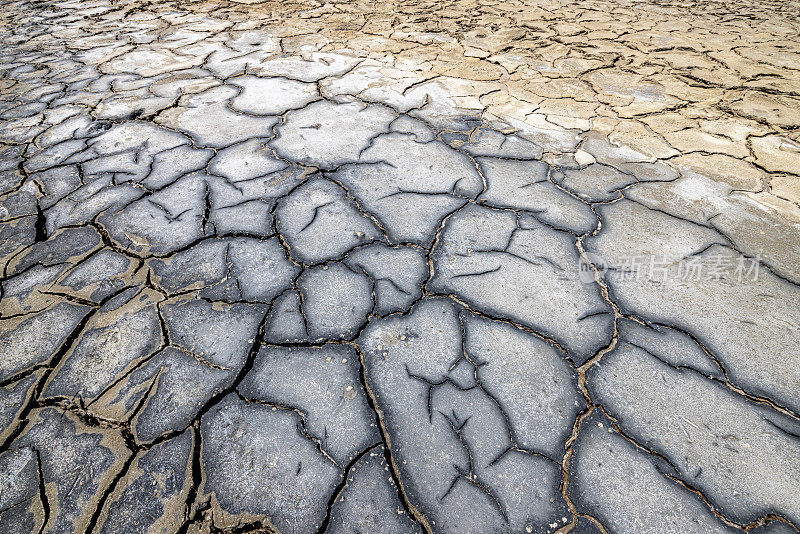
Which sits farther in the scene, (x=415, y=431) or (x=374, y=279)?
(x=374, y=279)

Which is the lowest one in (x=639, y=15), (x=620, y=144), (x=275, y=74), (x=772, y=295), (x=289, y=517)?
(x=289, y=517)

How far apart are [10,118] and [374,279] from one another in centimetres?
269

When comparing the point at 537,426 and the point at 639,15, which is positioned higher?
the point at 639,15

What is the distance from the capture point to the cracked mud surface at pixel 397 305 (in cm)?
97

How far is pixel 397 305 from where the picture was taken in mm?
1387

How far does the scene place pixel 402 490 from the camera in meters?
0.97

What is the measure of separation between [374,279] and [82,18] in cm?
497

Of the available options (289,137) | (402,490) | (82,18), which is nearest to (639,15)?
(289,137)

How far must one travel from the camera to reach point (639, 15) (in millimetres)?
4160

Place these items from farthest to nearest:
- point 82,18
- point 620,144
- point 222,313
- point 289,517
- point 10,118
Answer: point 82,18
point 10,118
point 620,144
point 222,313
point 289,517

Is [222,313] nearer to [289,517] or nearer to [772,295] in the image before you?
[289,517]

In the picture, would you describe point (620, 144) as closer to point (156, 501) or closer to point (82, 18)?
point (156, 501)

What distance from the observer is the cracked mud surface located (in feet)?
3.19

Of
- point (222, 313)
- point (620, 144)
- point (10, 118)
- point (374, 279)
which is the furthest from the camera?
point (10, 118)
